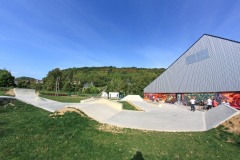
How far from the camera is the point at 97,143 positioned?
6.58 meters

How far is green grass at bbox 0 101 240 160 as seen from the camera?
225 inches

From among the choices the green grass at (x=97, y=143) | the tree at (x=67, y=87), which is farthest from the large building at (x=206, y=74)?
the tree at (x=67, y=87)

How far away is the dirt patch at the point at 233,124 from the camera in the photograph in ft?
28.3

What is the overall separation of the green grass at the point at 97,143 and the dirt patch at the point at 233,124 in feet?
1.65

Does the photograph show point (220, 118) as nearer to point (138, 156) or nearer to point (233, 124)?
point (233, 124)

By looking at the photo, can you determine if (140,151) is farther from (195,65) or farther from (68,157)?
(195,65)

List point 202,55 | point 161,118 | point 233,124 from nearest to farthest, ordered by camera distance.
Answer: point 233,124 → point 161,118 → point 202,55

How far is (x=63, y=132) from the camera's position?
288 inches

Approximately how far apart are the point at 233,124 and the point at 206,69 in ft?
56.6

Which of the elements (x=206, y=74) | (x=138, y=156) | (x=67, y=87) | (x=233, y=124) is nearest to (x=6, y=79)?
(x=67, y=87)

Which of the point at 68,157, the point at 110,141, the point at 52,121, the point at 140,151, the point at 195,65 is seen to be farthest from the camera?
the point at 195,65

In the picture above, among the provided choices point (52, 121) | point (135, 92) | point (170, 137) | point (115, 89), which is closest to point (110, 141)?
point (170, 137)

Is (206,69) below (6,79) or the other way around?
the other way around

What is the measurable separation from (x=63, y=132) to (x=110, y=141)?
2163 millimetres
